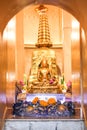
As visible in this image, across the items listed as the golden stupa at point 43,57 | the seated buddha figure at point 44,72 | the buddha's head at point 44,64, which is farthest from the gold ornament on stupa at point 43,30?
the seated buddha figure at point 44,72

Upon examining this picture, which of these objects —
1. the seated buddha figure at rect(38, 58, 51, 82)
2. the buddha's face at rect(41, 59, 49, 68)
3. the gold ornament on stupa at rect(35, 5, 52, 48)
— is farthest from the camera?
the gold ornament on stupa at rect(35, 5, 52, 48)

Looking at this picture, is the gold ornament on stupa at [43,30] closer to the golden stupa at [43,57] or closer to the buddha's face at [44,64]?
the golden stupa at [43,57]

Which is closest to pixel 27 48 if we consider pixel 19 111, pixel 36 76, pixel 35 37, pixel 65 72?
pixel 35 37

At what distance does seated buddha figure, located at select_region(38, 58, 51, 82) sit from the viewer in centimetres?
1367

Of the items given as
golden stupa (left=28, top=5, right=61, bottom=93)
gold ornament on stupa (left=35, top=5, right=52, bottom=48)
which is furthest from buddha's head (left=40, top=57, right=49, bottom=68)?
gold ornament on stupa (left=35, top=5, right=52, bottom=48)

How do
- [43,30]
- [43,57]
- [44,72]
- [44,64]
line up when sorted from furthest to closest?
[43,30]
[43,57]
[44,64]
[44,72]

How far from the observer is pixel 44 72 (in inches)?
546

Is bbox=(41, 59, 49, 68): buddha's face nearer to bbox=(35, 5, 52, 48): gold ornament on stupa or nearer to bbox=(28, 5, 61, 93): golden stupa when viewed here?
bbox=(28, 5, 61, 93): golden stupa

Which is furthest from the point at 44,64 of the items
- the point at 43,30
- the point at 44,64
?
the point at 43,30

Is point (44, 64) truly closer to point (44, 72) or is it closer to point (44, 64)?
point (44, 64)

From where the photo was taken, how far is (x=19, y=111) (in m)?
5.37

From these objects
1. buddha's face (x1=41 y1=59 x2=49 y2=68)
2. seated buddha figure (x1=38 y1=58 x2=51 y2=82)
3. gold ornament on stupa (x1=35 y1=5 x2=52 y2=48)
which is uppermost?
gold ornament on stupa (x1=35 y1=5 x2=52 y2=48)

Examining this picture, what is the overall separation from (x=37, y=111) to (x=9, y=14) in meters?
1.49

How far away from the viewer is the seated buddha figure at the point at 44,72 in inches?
538
